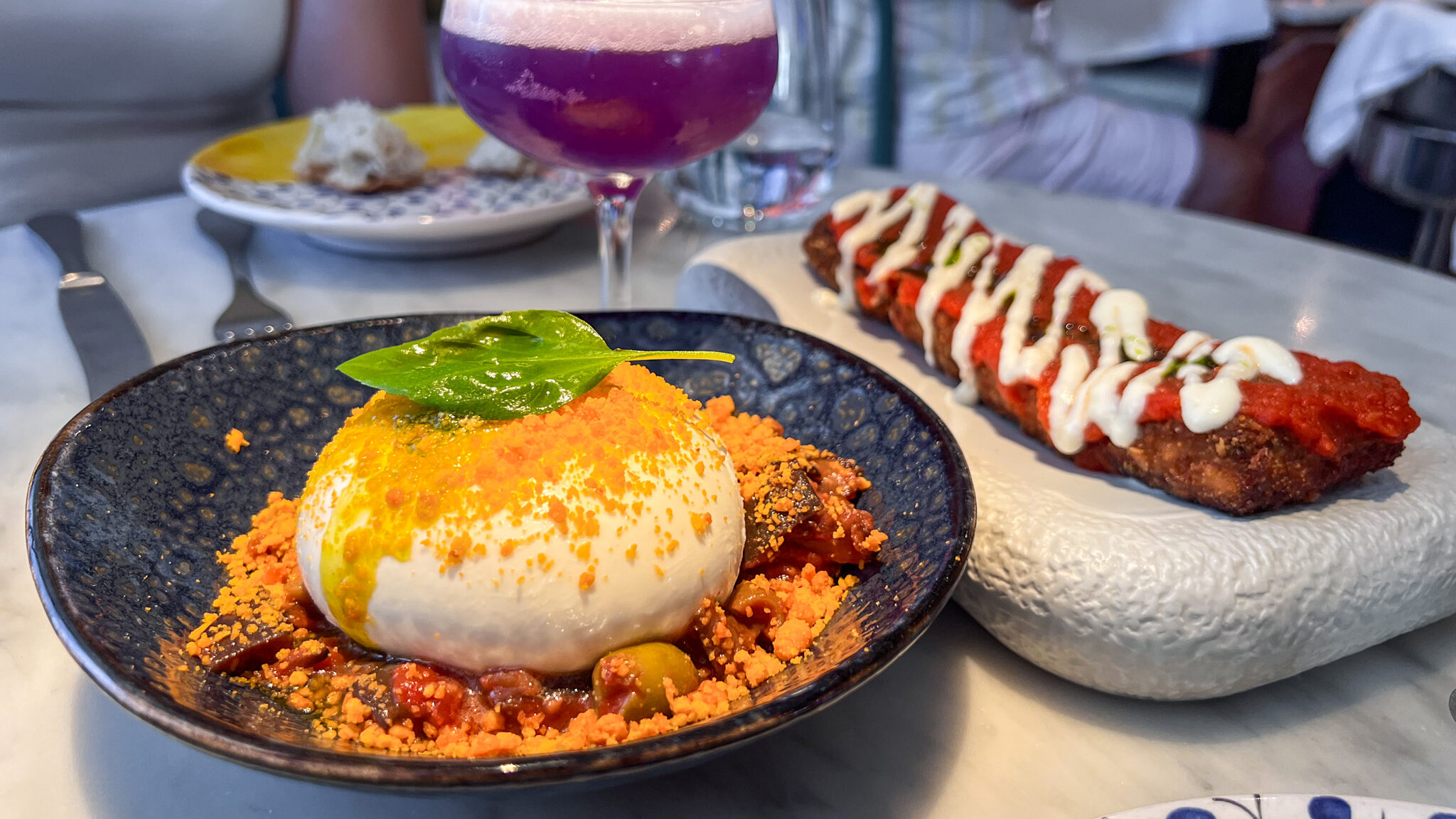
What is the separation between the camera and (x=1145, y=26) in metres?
3.46

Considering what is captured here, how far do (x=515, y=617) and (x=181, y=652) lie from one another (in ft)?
0.80

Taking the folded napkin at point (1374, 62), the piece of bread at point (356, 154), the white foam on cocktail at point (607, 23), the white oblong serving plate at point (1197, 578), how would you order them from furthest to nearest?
the folded napkin at point (1374, 62), the piece of bread at point (356, 154), the white foam on cocktail at point (607, 23), the white oblong serving plate at point (1197, 578)

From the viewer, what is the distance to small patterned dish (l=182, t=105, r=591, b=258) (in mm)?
1555

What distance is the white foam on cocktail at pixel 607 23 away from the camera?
1.02m

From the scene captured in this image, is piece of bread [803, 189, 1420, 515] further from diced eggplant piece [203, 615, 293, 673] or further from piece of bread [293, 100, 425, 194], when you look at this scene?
piece of bread [293, 100, 425, 194]

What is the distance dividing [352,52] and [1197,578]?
2298 mm

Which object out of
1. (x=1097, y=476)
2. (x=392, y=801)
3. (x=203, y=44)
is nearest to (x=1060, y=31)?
(x=203, y=44)

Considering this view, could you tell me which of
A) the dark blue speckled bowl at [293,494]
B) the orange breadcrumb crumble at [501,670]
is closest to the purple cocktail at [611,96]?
the dark blue speckled bowl at [293,494]

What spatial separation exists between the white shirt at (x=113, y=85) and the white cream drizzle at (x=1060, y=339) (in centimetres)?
152

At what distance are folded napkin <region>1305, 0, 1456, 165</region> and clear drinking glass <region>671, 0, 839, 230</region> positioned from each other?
2055mm

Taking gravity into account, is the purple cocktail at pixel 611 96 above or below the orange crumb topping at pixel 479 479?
above

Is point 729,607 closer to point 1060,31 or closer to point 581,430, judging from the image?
point 581,430

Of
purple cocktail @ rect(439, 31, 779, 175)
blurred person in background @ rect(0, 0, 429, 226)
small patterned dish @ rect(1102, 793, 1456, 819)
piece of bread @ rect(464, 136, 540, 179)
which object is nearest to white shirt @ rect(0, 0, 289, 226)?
blurred person in background @ rect(0, 0, 429, 226)

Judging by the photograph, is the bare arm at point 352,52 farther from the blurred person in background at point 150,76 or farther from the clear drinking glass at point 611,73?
the clear drinking glass at point 611,73
